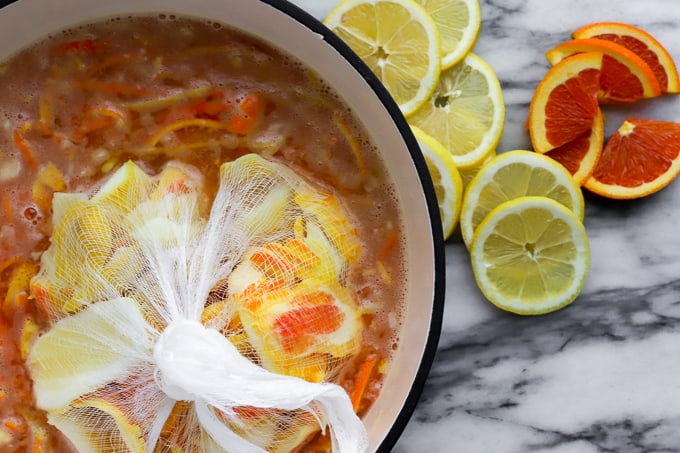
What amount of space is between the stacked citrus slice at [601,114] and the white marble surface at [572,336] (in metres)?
0.04

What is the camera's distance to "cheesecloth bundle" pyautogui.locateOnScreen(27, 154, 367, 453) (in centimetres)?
107

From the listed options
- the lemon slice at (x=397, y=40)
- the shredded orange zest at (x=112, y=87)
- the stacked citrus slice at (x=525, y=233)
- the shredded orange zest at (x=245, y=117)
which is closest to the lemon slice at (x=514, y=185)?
the stacked citrus slice at (x=525, y=233)

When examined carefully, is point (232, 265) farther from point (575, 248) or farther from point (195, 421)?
point (575, 248)

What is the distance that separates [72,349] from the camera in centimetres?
108

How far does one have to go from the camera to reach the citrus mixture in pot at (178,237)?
3.54 ft

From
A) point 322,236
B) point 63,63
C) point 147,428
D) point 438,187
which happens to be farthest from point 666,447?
point 63,63

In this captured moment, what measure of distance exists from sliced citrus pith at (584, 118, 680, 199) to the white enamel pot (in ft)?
1.50

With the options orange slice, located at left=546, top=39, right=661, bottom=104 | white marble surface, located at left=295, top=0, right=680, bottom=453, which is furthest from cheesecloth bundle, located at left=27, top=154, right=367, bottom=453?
orange slice, located at left=546, top=39, right=661, bottom=104

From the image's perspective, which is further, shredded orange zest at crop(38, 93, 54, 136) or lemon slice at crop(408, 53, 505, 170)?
lemon slice at crop(408, 53, 505, 170)

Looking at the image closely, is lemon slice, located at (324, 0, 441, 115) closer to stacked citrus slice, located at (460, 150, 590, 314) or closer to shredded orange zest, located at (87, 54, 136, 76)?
stacked citrus slice, located at (460, 150, 590, 314)

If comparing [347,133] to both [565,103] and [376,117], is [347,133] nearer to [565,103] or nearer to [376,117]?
[376,117]

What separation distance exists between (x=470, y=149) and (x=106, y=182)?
0.65 metres

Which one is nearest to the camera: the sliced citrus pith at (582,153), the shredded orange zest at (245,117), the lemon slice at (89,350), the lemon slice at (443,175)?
the lemon slice at (89,350)

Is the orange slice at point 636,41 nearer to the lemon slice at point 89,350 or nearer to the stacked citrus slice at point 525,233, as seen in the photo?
the stacked citrus slice at point 525,233
